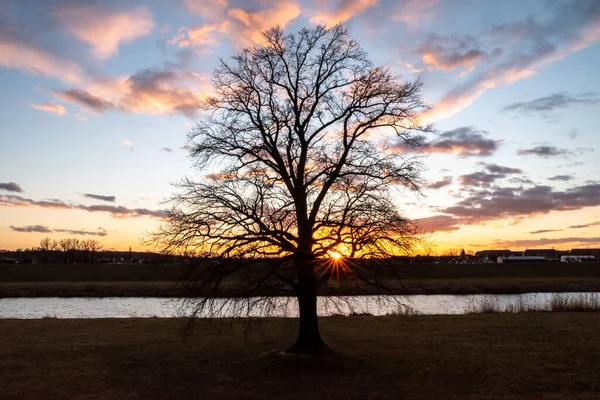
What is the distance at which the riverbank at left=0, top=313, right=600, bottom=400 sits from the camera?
49.1ft

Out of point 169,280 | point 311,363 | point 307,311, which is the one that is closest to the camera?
point 311,363

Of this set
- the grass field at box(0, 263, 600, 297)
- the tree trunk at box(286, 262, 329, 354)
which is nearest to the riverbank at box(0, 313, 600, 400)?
the tree trunk at box(286, 262, 329, 354)

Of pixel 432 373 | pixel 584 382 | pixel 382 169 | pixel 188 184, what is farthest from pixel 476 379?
pixel 188 184

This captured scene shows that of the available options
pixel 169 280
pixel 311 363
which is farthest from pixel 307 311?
pixel 169 280

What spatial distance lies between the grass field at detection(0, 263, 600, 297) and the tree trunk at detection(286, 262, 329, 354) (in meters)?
43.3

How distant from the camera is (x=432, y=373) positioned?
16.7 m

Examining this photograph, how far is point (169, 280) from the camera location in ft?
262

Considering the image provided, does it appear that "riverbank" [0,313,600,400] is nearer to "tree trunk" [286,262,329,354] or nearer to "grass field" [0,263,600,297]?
"tree trunk" [286,262,329,354]

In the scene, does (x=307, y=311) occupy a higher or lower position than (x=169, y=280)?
higher

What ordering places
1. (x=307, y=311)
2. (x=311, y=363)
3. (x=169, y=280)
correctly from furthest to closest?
(x=169, y=280) < (x=307, y=311) < (x=311, y=363)

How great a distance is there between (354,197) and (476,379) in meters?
6.70

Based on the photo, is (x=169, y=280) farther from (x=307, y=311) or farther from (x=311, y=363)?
(x=311, y=363)

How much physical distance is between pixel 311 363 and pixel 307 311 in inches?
64.9

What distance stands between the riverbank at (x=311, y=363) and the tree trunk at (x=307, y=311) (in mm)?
831
